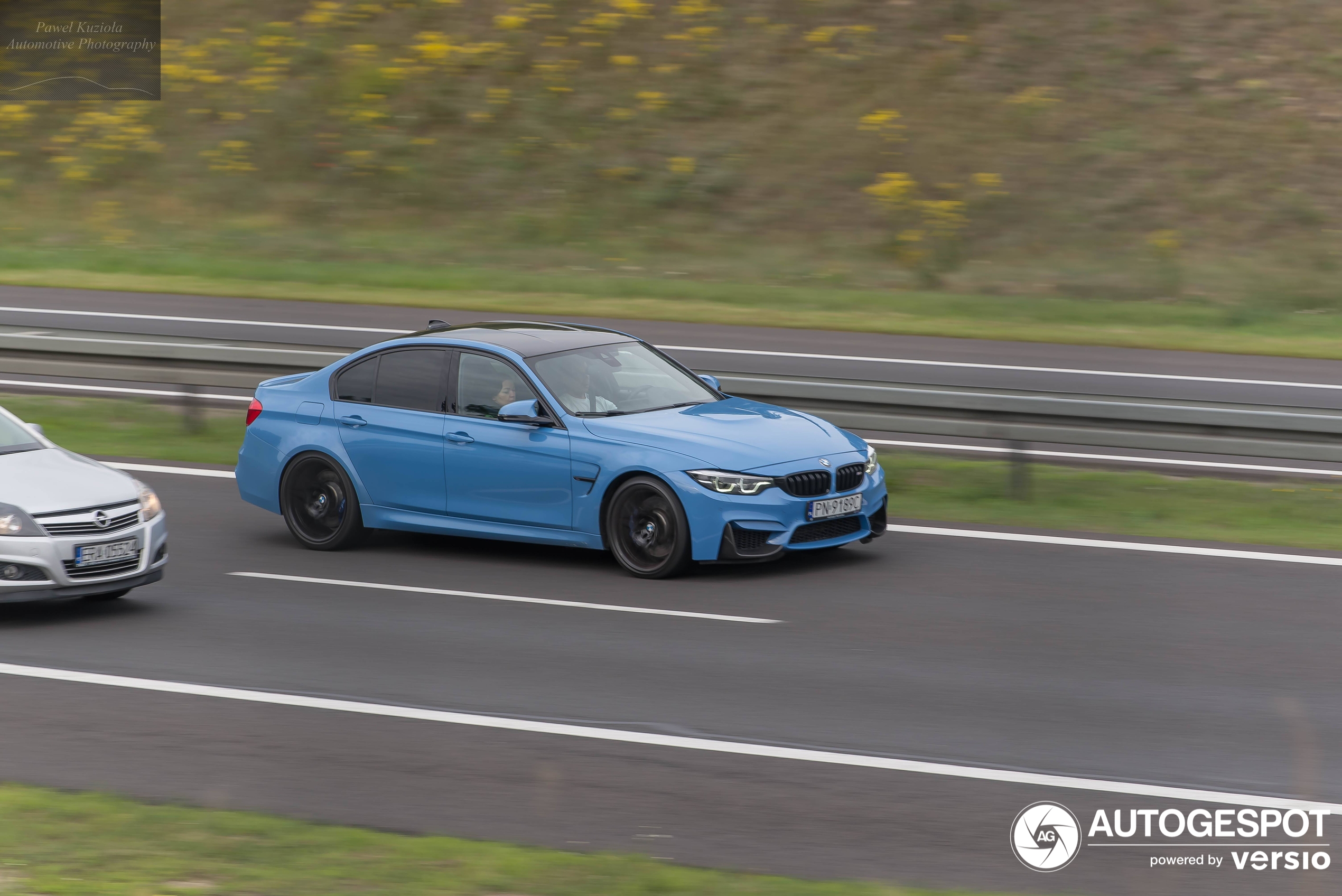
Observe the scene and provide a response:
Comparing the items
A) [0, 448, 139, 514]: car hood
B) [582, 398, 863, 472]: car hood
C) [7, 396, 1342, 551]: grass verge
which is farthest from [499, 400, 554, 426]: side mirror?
[7, 396, 1342, 551]: grass verge

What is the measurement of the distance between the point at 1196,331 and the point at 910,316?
4.11 meters

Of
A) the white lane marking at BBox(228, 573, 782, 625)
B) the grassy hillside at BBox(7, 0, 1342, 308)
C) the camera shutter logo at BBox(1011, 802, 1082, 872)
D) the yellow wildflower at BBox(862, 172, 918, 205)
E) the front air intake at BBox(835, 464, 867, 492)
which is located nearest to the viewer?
the camera shutter logo at BBox(1011, 802, 1082, 872)

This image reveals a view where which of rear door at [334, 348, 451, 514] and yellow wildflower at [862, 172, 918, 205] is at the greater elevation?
yellow wildflower at [862, 172, 918, 205]

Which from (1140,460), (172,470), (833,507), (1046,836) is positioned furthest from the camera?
(1140,460)

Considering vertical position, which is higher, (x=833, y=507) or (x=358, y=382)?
(x=358, y=382)

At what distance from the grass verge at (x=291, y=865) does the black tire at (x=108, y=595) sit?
3558 mm

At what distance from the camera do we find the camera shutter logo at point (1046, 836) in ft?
19.9

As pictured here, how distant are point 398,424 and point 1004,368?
419 inches

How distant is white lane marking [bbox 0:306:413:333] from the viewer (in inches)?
907

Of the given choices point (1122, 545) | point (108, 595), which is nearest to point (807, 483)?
point (1122, 545)

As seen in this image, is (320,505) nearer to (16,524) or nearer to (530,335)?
(530,335)

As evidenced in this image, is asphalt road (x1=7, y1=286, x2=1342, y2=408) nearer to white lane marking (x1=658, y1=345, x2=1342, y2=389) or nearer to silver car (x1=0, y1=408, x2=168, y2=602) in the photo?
Result: white lane marking (x1=658, y1=345, x2=1342, y2=389)

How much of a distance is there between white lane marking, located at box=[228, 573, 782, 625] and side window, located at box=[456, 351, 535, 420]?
140 centimetres

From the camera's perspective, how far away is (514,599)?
408 inches
